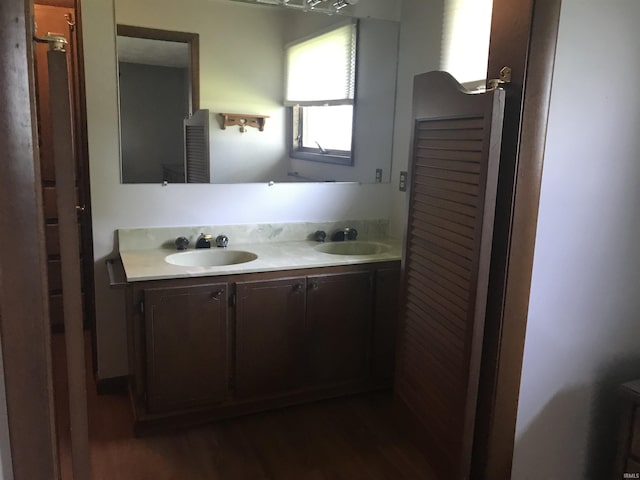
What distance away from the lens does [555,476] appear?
183cm

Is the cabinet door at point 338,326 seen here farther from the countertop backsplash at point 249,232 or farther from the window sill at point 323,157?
the window sill at point 323,157

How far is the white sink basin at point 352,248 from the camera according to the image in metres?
3.08

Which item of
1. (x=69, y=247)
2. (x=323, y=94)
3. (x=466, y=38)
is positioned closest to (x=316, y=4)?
(x=323, y=94)

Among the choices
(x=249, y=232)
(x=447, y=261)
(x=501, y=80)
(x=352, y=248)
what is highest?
(x=501, y=80)

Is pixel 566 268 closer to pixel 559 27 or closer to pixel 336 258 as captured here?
pixel 559 27

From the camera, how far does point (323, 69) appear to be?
3.06m

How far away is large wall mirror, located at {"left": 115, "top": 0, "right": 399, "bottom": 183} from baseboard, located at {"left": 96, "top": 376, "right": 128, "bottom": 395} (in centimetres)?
110

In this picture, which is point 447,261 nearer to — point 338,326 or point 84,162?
point 338,326

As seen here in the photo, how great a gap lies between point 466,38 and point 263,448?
86.8 inches

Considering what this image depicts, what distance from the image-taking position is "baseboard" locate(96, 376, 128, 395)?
282 cm

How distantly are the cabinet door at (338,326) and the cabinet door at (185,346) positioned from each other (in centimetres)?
46

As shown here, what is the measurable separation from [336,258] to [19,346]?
1759 millimetres

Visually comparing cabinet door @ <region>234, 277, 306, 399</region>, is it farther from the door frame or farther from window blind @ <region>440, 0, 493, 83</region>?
window blind @ <region>440, 0, 493, 83</region>

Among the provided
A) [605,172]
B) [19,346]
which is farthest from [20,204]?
[605,172]
